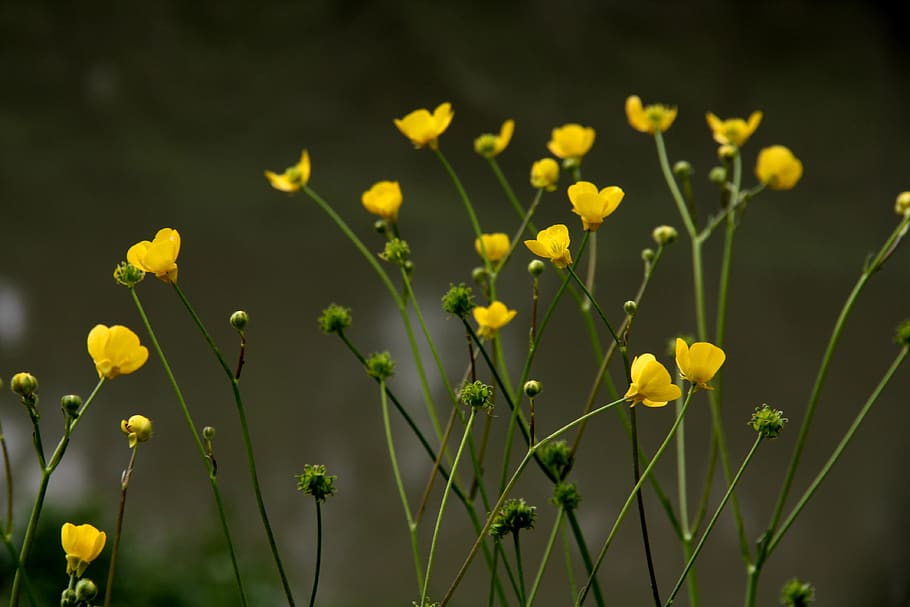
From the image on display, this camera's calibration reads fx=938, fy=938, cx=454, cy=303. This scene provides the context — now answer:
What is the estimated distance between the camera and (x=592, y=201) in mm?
315

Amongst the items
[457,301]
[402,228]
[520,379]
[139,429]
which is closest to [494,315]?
[457,301]

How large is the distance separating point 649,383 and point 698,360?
0.02m

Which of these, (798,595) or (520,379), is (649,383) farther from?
(520,379)

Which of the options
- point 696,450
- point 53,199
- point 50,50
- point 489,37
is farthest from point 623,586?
point 50,50

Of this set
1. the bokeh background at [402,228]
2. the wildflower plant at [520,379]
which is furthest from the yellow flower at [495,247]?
the bokeh background at [402,228]

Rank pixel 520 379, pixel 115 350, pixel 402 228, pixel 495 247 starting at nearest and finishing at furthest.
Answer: pixel 115 350 → pixel 495 247 → pixel 520 379 → pixel 402 228

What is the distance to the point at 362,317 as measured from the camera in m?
1.92

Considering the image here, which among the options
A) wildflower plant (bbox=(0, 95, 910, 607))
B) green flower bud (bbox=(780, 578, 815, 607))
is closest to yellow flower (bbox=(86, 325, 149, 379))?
wildflower plant (bbox=(0, 95, 910, 607))

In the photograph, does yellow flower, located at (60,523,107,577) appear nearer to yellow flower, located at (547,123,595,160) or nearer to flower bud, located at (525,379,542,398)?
flower bud, located at (525,379,542,398)

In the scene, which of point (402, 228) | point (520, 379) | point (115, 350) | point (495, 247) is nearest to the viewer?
point (115, 350)

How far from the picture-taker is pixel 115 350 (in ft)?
0.91

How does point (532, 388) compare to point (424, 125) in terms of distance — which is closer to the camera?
point (532, 388)

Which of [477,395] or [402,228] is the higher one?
[402,228]

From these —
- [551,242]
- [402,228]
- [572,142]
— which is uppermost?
[402,228]
